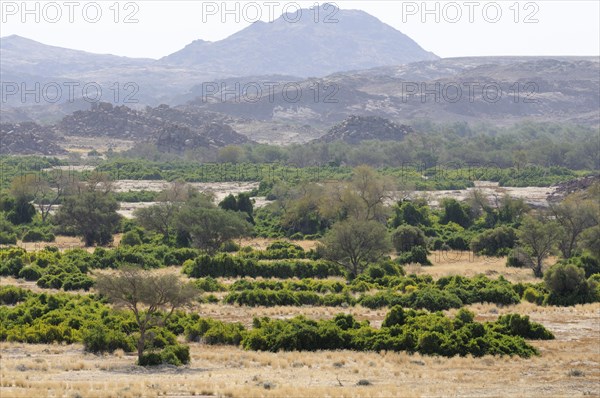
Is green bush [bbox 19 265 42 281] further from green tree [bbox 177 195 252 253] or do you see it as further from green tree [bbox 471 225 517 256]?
green tree [bbox 471 225 517 256]

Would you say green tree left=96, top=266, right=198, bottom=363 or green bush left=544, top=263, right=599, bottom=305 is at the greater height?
green tree left=96, top=266, right=198, bottom=363

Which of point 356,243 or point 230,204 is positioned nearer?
point 356,243

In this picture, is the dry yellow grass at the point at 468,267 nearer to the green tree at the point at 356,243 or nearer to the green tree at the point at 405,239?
the green tree at the point at 405,239

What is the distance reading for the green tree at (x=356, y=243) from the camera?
6912 centimetres

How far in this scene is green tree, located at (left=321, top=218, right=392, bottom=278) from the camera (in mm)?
69125

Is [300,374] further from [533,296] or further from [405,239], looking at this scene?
[405,239]

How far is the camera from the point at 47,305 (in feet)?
164

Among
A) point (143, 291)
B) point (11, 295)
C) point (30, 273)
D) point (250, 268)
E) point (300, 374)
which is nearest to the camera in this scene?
point (300, 374)

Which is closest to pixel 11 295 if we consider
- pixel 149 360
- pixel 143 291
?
pixel 143 291

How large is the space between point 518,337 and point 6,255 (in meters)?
40.3

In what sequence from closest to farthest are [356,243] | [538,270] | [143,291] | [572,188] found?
[143,291]
[356,243]
[538,270]
[572,188]

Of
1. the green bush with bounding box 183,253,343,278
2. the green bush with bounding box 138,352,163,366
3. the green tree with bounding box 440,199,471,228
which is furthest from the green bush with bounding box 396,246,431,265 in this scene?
the green bush with bounding box 138,352,163,366

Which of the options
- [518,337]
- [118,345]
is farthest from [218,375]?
[518,337]

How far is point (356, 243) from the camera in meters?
69.3
